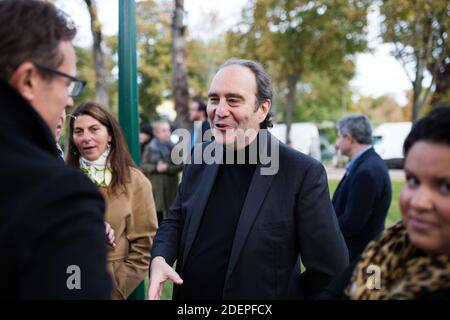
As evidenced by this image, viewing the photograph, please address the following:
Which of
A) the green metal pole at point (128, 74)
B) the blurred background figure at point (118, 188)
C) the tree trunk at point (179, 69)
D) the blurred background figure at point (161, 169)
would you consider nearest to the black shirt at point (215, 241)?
the blurred background figure at point (118, 188)

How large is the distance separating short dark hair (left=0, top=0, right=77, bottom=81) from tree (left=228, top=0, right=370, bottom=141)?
1315cm

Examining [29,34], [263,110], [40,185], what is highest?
[29,34]

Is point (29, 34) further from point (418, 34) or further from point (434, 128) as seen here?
point (418, 34)

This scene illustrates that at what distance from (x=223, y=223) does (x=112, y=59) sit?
29951 millimetres

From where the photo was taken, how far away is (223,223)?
8.82 feet

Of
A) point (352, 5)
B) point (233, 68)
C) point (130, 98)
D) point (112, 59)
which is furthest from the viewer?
point (112, 59)

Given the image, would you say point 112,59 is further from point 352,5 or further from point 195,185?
point 195,185

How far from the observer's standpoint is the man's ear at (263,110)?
9.78 ft

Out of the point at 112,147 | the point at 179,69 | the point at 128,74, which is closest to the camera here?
the point at 112,147

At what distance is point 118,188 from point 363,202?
2165mm

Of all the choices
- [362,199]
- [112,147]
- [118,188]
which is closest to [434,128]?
[118,188]

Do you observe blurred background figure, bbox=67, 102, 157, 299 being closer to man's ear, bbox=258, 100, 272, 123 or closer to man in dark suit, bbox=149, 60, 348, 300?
man in dark suit, bbox=149, 60, 348, 300

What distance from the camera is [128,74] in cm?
432

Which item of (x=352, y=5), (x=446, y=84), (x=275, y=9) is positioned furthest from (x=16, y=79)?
(x=275, y=9)
